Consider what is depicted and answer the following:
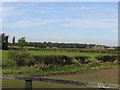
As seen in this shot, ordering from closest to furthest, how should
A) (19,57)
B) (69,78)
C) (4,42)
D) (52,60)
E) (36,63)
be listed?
(69,78) → (19,57) → (36,63) → (52,60) → (4,42)

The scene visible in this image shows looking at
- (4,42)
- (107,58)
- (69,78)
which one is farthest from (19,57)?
(107,58)

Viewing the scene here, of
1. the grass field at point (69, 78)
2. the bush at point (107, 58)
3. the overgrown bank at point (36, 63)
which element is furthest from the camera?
the bush at point (107, 58)

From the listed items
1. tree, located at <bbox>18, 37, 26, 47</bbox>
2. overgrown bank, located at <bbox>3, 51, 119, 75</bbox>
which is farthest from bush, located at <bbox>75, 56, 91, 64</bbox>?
tree, located at <bbox>18, 37, 26, 47</bbox>

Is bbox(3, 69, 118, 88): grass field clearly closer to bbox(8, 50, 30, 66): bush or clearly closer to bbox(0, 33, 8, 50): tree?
bbox(8, 50, 30, 66): bush

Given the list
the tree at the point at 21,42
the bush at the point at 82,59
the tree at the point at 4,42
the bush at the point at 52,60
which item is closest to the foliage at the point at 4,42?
the tree at the point at 4,42

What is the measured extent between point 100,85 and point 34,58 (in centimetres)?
1517

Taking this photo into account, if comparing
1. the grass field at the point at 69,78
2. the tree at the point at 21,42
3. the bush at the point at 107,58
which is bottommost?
the grass field at the point at 69,78

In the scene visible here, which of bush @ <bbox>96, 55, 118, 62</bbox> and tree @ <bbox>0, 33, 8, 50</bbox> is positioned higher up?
tree @ <bbox>0, 33, 8, 50</bbox>

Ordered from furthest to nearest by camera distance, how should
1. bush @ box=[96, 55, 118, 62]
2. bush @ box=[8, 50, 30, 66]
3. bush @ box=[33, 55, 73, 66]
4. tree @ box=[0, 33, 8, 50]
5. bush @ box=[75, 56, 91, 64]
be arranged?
bush @ box=[96, 55, 118, 62] → bush @ box=[75, 56, 91, 64] → tree @ box=[0, 33, 8, 50] → bush @ box=[33, 55, 73, 66] → bush @ box=[8, 50, 30, 66]

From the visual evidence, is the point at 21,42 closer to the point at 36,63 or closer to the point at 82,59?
the point at 36,63

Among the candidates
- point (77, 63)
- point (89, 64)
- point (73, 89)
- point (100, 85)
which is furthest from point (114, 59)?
point (100, 85)

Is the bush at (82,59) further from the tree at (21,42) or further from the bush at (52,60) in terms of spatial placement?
the tree at (21,42)

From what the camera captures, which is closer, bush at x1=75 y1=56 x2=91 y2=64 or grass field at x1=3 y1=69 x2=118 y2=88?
grass field at x1=3 y1=69 x2=118 y2=88

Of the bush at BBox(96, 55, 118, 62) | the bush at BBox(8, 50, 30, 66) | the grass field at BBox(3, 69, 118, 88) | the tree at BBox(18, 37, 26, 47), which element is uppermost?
the tree at BBox(18, 37, 26, 47)
